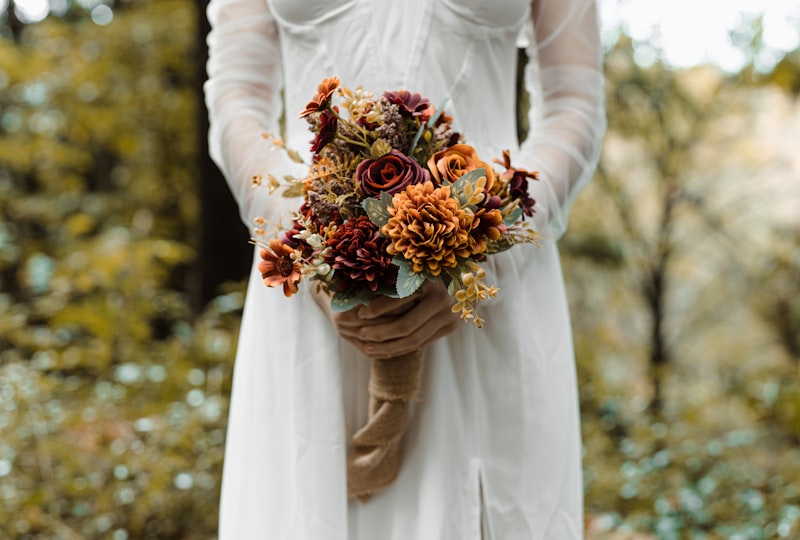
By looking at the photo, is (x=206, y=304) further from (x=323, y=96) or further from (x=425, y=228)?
(x=425, y=228)

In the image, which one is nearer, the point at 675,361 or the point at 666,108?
the point at 666,108

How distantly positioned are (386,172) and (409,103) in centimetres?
13

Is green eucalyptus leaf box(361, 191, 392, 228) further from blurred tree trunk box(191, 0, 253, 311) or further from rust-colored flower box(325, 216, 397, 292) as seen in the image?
blurred tree trunk box(191, 0, 253, 311)

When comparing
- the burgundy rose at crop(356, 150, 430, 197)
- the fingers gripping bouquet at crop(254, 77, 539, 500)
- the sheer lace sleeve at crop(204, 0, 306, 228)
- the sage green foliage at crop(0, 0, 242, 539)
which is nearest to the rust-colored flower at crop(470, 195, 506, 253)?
the fingers gripping bouquet at crop(254, 77, 539, 500)

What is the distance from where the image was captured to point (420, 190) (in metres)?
1.22

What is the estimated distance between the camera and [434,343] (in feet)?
5.14

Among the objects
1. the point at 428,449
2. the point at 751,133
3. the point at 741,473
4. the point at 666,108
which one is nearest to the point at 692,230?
the point at 751,133

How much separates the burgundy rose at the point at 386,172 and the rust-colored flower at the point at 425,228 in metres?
0.05

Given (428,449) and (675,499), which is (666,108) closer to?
(675,499)

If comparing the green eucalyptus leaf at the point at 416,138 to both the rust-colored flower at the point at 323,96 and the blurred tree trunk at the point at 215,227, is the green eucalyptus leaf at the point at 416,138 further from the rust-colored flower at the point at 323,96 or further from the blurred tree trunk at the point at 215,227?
the blurred tree trunk at the point at 215,227

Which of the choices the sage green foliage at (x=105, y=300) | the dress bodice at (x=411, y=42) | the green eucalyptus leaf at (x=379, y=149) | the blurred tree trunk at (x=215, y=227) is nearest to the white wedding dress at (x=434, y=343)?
the dress bodice at (x=411, y=42)

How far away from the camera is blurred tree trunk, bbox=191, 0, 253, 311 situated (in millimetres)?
A: 4750

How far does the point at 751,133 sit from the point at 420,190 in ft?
23.5

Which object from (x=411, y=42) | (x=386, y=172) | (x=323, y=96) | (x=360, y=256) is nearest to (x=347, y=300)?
(x=360, y=256)
